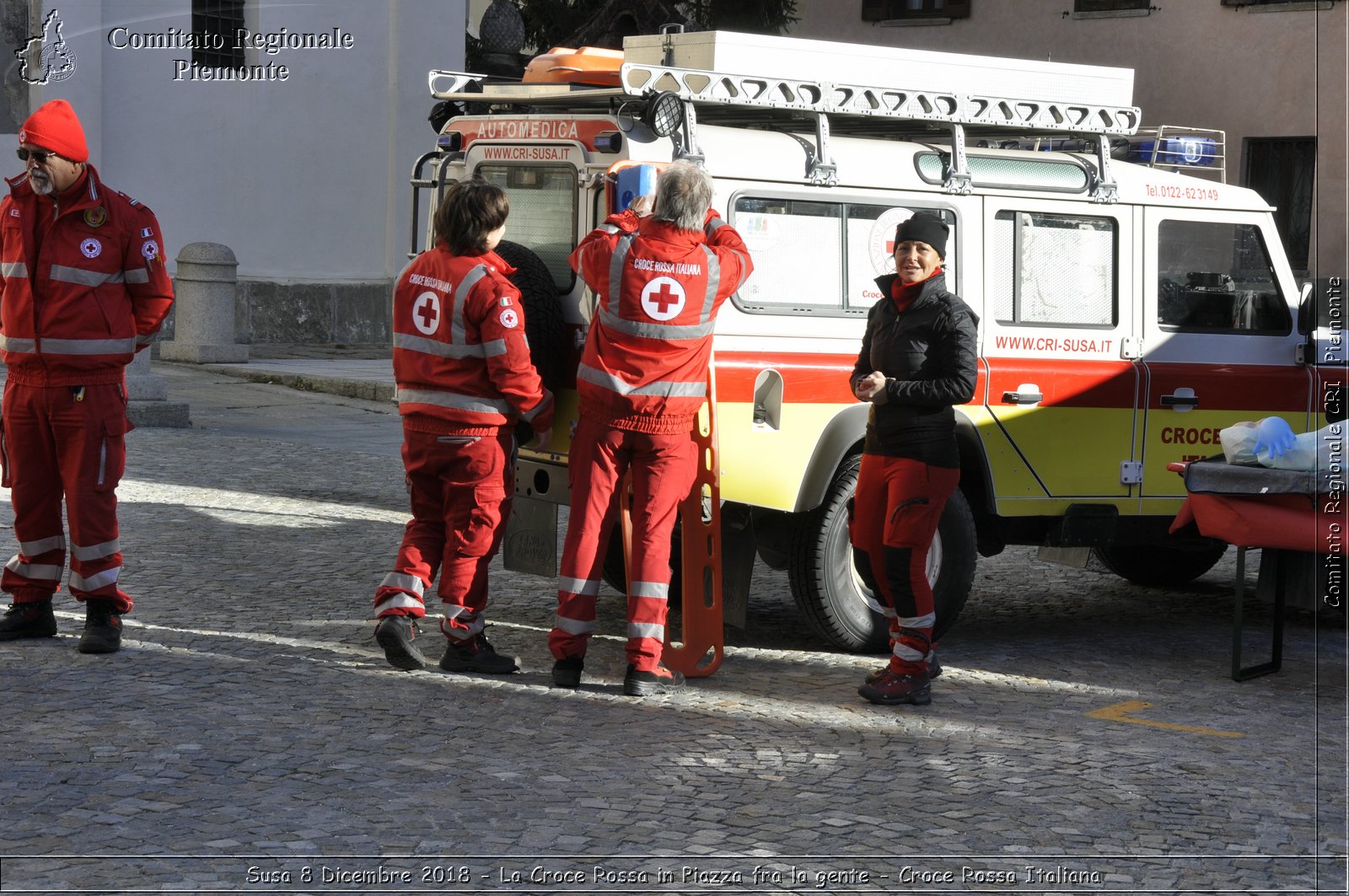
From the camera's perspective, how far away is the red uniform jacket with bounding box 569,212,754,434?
6266 mm

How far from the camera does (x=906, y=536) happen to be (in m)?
6.44

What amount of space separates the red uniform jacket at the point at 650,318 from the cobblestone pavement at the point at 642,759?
111 centimetres

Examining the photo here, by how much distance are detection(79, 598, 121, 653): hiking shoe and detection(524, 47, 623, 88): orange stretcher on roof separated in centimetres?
292

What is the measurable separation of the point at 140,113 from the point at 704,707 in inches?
649

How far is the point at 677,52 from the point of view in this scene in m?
7.20

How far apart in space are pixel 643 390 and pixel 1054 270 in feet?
7.90

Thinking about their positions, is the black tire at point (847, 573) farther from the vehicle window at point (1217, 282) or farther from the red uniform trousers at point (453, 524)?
the vehicle window at point (1217, 282)

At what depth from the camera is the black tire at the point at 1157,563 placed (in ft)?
30.2

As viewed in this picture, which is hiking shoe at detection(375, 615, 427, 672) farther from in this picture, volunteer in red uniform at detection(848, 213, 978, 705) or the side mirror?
the side mirror

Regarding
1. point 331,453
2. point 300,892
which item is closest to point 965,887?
point 300,892

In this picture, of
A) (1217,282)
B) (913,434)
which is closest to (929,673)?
(913,434)

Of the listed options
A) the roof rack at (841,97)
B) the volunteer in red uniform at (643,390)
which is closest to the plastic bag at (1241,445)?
the roof rack at (841,97)

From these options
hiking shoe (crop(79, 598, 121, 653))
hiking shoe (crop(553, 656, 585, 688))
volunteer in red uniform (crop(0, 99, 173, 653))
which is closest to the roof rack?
volunteer in red uniform (crop(0, 99, 173, 653))

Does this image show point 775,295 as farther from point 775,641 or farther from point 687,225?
point 775,641
